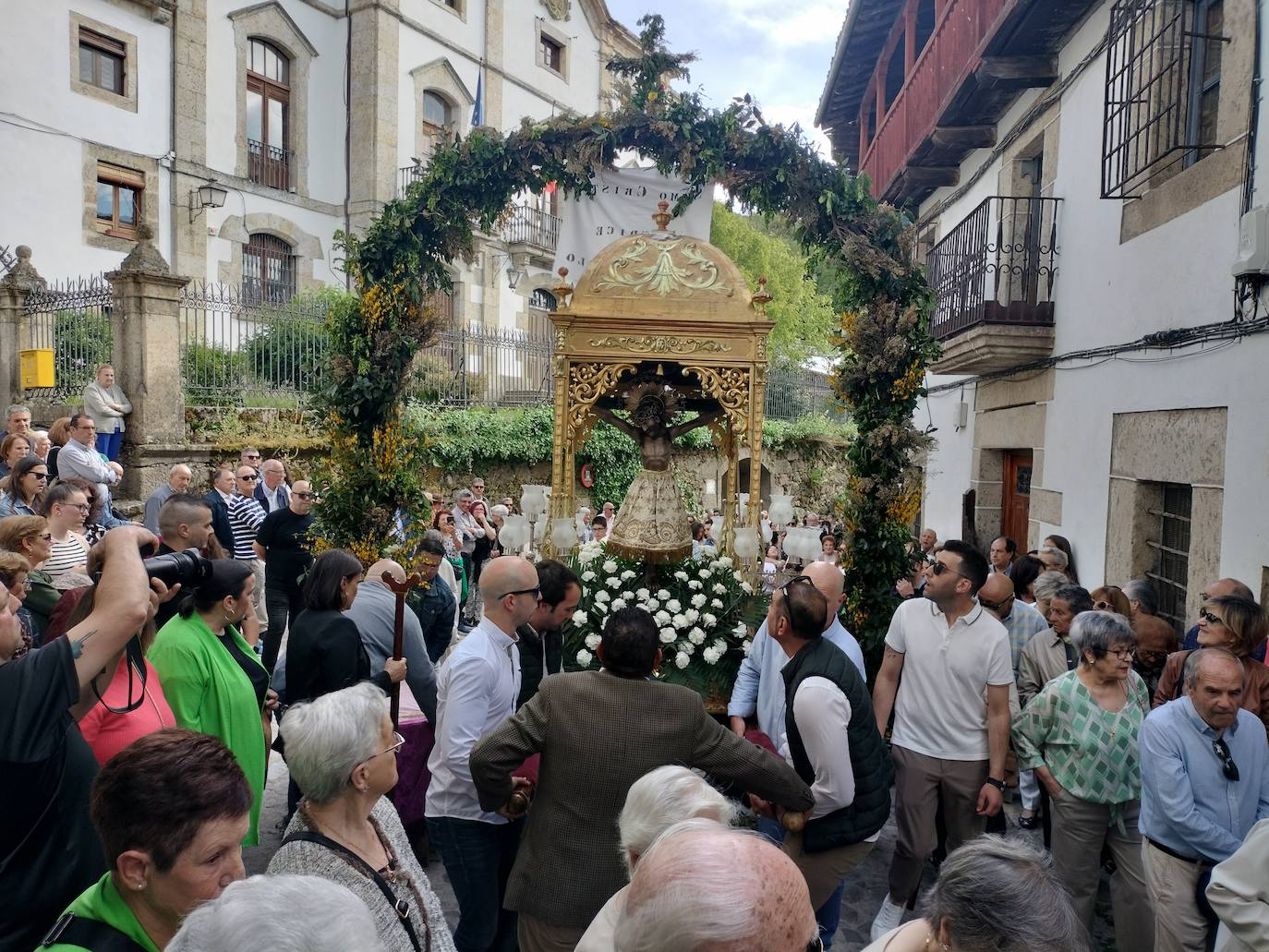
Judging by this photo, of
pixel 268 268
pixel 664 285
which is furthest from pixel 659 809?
pixel 268 268

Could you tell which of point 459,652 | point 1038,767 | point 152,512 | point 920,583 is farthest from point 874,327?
point 152,512

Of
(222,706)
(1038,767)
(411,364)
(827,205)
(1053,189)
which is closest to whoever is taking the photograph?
(222,706)

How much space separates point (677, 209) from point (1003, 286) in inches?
175

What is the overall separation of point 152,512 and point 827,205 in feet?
19.6

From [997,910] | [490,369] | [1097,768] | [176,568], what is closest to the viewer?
[997,910]

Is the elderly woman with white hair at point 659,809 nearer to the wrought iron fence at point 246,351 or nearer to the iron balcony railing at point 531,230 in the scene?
the wrought iron fence at point 246,351

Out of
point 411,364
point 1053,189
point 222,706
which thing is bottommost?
point 222,706

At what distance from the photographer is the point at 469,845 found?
3355 mm

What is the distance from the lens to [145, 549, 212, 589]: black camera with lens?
2.53m

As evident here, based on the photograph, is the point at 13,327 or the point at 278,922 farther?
the point at 13,327

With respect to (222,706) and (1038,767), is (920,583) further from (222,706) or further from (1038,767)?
(222,706)

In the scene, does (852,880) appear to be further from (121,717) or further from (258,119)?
(258,119)

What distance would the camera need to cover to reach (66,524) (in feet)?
16.0

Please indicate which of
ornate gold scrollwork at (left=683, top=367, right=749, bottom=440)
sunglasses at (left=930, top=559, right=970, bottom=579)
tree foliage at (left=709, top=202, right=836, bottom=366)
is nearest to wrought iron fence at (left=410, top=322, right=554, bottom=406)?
ornate gold scrollwork at (left=683, top=367, right=749, bottom=440)
